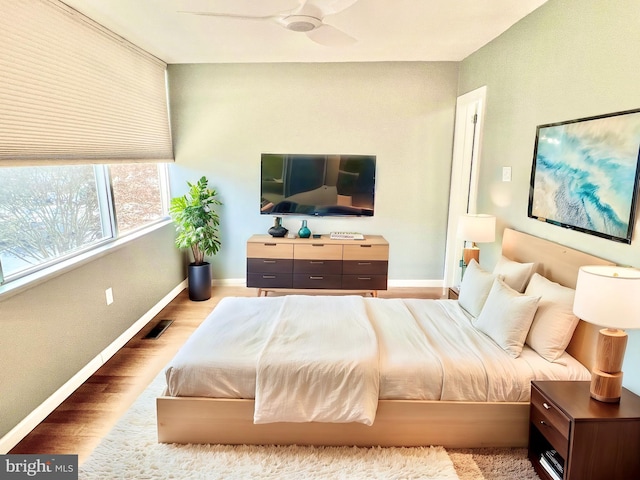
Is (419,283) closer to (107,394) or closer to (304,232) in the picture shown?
(304,232)

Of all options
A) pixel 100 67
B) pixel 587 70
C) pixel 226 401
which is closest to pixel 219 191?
pixel 100 67

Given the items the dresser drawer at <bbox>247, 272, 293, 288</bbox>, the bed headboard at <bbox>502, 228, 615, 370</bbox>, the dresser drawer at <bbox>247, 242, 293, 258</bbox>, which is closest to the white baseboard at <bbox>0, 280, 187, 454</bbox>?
the dresser drawer at <bbox>247, 272, 293, 288</bbox>

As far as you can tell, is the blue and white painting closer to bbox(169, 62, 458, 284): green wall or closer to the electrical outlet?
bbox(169, 62, 458, 284): green wall

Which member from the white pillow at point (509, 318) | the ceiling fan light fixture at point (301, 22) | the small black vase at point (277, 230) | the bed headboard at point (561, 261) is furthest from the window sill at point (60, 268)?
the bed headboard at point (561, 261)

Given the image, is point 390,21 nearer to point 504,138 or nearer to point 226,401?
point 504,138

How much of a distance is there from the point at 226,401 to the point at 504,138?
2.92 m

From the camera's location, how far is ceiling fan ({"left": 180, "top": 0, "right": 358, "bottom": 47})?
2105 millimetres

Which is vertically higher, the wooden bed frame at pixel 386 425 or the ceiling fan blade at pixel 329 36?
the ceiling fan blade at pixel 329 36

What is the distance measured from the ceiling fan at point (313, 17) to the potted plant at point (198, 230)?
7.62ft

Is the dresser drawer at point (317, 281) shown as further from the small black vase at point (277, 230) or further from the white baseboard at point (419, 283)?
the white baseboard at point (419, 283)

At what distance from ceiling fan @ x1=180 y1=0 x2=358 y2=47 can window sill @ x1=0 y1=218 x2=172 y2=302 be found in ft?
5.84

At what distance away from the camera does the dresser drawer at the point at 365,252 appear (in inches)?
174

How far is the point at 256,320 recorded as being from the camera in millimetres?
2730

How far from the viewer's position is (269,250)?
14.6ft
